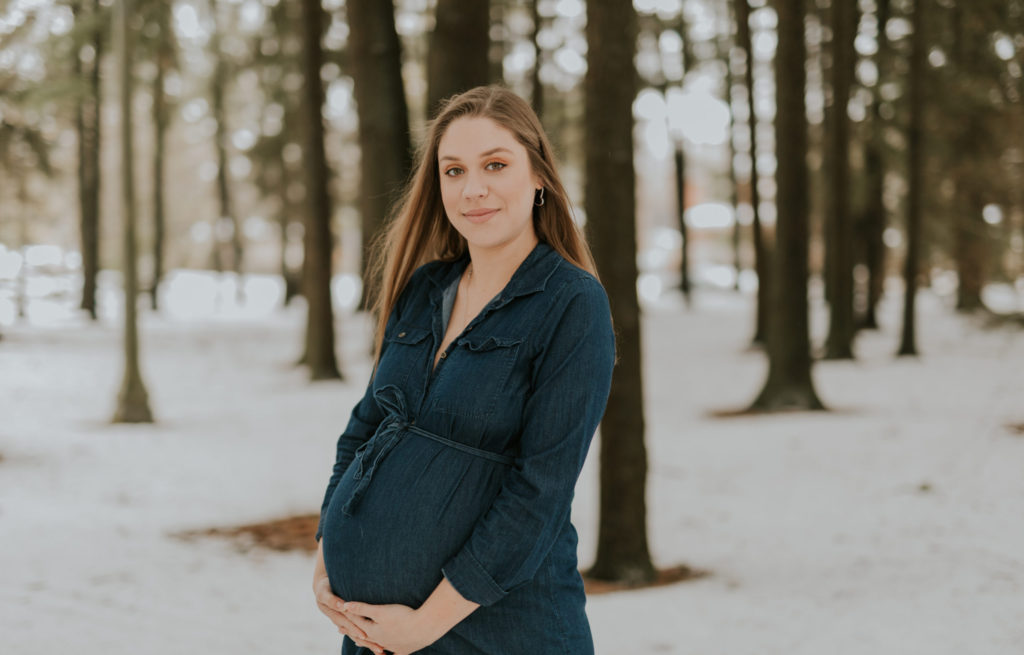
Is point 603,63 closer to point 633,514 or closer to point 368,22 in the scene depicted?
point 633,514

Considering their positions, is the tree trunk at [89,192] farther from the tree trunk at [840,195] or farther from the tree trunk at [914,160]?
the tree trunk at [914,160]

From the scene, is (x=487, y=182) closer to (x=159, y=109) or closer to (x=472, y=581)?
(x=472, y=581)

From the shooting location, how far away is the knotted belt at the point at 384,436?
229 cm

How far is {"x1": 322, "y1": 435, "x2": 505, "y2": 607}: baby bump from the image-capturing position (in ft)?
7.14

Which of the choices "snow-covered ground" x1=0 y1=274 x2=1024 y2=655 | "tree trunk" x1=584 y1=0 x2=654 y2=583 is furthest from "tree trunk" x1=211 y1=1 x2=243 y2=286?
"tree trunk" x1=584 y1=0 x2=654 y2=583

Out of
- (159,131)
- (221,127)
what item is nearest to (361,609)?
(159,131)

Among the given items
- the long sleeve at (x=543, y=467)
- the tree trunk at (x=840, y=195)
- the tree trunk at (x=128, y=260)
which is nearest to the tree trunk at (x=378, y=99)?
the tree trunk at (x=128, y=260)

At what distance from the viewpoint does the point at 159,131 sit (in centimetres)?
2739

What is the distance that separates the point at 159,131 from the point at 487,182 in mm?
27299

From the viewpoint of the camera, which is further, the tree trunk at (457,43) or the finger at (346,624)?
the tree trunk at (457,43)

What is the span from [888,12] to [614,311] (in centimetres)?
1886

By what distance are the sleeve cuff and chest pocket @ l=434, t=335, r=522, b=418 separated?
12.1 inches

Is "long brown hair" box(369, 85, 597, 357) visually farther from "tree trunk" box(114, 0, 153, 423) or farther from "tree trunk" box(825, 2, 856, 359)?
"tree trunk" box(825, 2, 856, 359)

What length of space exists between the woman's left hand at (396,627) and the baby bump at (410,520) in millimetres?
34
